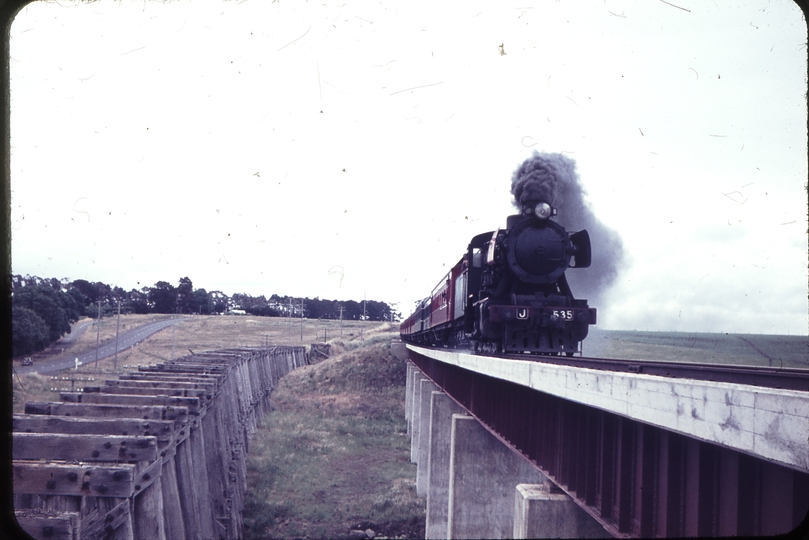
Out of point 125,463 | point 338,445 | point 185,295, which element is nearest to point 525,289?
point 125,463

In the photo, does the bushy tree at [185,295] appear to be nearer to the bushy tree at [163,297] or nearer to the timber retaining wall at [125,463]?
the bushy tree at [163,297]

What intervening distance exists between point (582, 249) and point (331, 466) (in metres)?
12.7

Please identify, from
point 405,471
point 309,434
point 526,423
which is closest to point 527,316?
point 526,423

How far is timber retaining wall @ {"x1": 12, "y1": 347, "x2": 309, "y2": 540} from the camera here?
4.56 metres

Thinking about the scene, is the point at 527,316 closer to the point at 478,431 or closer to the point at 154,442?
the point at 478,431

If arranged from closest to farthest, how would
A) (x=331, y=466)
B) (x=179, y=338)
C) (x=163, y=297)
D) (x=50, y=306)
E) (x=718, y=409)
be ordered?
(x=718, y=409)
(x=331, y=466)
(x=50, y=306)
(x=163, y=297)
(x=179, y=338)

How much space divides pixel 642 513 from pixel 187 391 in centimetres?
628

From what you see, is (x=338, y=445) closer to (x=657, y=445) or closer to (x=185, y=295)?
(x=185, y=295)

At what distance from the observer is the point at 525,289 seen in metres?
14.4

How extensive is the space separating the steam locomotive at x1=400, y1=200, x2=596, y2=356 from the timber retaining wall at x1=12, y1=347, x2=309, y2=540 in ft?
20.7

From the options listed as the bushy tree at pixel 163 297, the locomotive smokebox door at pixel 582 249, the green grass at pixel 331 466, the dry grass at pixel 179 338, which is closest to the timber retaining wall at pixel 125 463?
the green grass at pixel 331 466

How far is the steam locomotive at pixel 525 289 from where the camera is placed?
43.5 ft

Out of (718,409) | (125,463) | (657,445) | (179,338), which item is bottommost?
(179,338)

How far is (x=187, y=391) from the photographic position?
→ 8352mm
